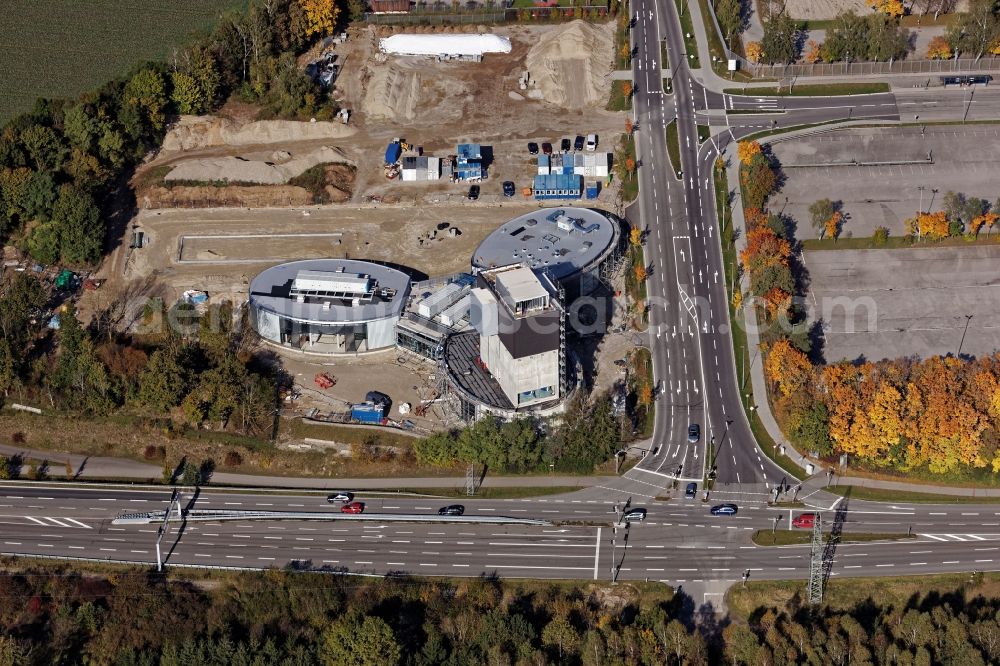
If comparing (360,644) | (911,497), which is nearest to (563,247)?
(911,497)

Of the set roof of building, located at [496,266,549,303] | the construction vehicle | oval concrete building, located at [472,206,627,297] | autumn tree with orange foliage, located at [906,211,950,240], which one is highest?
autumn tree with orange foliage, located at [906,211,950,240]

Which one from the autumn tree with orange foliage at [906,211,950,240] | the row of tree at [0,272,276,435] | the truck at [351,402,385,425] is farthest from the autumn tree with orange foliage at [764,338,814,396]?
the row of tree at [0,272,276,435]

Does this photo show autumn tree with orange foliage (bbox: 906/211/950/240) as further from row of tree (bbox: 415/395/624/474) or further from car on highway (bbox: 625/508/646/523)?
car on highway (bbox: 625/508/646/523)

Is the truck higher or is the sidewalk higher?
the truck

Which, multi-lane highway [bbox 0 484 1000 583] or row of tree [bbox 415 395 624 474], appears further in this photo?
row of tree [bbox 415 395 624 474]

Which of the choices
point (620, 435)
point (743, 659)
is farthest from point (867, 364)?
point (743, 659)

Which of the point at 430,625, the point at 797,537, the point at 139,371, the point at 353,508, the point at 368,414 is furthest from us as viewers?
the point at 139,371

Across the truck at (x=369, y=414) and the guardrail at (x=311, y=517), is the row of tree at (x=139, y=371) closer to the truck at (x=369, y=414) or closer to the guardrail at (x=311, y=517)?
the truck at (x=369, y=414)

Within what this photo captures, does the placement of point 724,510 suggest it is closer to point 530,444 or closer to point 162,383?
point 530,444
